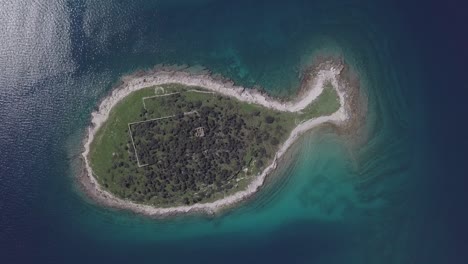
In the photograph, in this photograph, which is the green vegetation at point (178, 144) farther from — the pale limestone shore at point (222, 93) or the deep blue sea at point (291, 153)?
the deep blue sea at point (291, 153)

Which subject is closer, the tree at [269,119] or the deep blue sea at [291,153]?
the deep blue sea at [291,153]

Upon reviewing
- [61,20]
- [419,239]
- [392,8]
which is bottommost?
[419,239]

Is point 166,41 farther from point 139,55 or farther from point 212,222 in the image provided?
point 212,222

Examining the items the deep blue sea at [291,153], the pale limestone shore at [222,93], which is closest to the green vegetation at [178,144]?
the pale limestone shore at [222,93]

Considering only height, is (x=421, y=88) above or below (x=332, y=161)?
above

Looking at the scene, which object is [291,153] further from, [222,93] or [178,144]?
[178,144]

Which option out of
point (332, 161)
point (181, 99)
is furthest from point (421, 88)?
point (181, 99)
